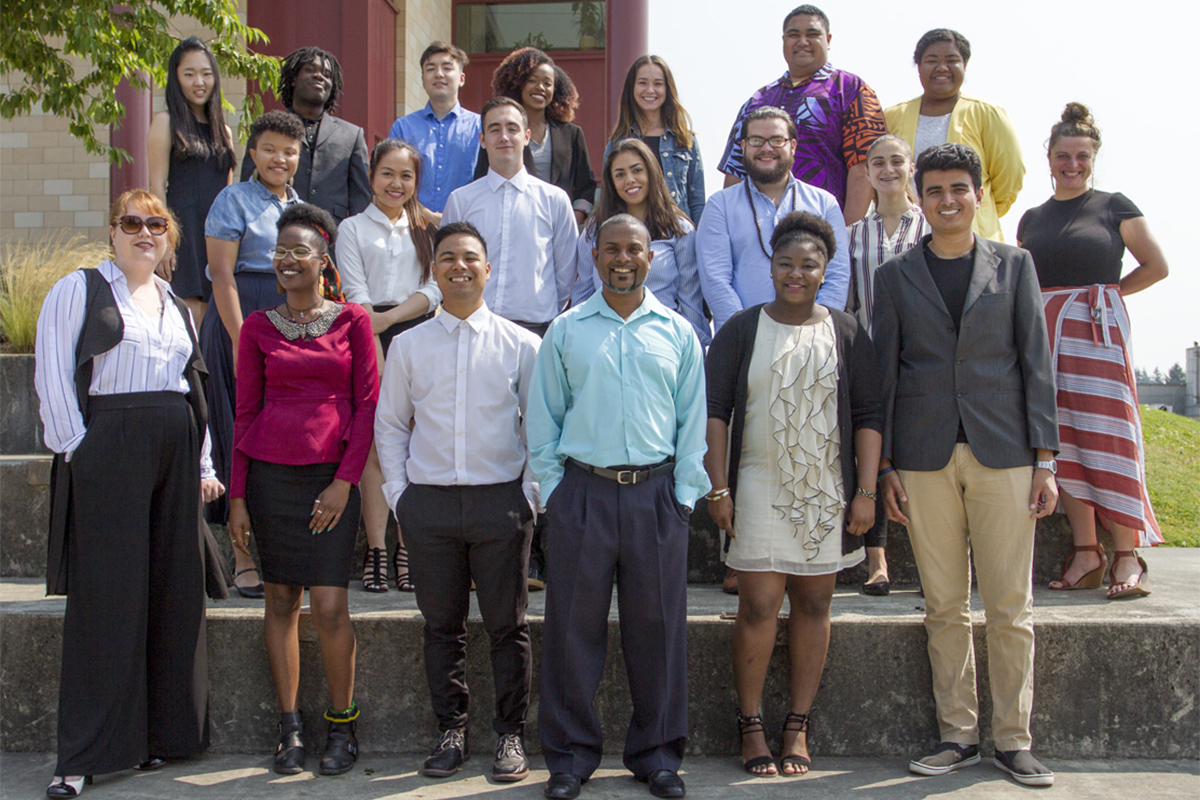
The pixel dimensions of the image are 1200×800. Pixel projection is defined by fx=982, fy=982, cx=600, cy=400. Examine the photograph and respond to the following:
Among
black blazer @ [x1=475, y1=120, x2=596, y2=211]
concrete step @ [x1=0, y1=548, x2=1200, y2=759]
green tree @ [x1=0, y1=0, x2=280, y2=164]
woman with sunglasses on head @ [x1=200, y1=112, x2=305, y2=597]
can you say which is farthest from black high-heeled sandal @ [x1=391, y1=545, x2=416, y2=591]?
green tree @ [x1=0, y1=0, x2=280, y2=164]

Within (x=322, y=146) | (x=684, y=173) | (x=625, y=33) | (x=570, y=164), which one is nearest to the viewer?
(x=322, y=146)

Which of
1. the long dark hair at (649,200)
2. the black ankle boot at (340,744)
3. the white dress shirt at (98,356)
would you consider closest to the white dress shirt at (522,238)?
the long dark hair at (649,200)

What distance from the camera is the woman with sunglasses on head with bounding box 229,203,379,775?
360cm

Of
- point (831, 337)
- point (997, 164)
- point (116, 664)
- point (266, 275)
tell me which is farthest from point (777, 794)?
point (997, 164)

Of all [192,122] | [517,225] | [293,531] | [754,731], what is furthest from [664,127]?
[754,731]

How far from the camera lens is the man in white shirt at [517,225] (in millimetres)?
4551

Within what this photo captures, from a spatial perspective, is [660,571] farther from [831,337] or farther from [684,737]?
[831,337]

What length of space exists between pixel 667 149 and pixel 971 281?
206cm

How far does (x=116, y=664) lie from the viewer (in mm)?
3490

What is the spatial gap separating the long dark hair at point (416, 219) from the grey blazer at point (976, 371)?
2108mm

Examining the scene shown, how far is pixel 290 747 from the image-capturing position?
3.62 m

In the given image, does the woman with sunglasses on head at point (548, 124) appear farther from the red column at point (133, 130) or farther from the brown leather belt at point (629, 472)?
the red column at point (133, 130)

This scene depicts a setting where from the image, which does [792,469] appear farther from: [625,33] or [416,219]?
[625,33]

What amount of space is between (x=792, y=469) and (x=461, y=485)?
120cm
